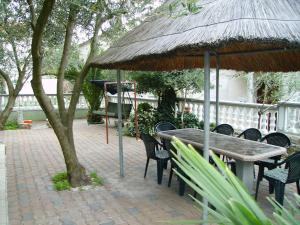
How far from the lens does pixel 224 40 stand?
293 centimetres

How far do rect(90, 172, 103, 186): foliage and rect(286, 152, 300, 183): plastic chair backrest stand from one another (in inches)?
120

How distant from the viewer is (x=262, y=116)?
27.2 ft

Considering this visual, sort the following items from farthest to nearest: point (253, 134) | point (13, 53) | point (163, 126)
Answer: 1. point (13, 53)
2. point (163, 126)
3. point (253, 134)

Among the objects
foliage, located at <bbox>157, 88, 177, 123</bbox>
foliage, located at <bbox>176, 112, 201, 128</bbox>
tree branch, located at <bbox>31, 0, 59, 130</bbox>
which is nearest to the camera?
tree branch, located at <bbox>31, 0, 59, 130</bbox>

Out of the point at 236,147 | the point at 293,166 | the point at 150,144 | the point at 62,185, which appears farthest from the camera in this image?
the point at 150,144

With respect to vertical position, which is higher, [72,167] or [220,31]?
[220,31]

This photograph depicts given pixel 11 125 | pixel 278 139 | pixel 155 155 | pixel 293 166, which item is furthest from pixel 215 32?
pixel 11 125

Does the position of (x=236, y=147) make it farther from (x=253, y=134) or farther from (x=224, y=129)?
(x=224, y=129)

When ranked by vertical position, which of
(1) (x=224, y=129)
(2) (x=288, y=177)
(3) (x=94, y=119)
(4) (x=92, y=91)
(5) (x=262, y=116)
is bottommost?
(2) (x=288, y=177)

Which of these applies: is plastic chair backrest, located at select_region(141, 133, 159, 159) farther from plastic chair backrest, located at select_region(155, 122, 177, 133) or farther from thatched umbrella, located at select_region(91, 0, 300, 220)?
thatched umbrella, located at select_region(91, 0, 300, 220)

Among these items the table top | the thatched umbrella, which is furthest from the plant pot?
the thatched umbrella

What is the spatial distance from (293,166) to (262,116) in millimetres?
4485

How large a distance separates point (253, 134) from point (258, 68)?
1457mm

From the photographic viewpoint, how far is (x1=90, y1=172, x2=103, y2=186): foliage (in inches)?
214
